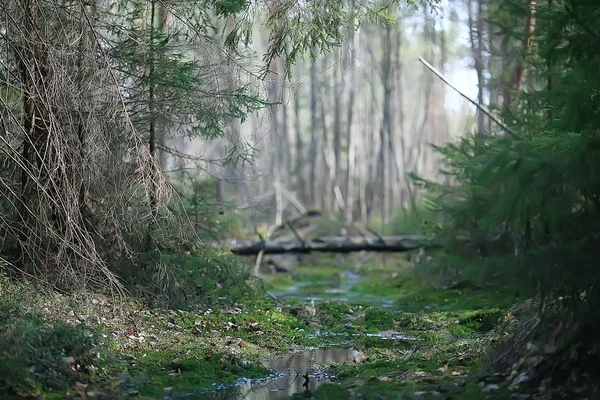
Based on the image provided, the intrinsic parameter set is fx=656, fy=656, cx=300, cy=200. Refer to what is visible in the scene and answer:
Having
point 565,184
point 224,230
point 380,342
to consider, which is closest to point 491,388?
point 565,184

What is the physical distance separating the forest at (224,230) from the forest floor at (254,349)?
1.4 inches

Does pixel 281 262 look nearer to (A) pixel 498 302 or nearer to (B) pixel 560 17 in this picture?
(A) pixel 498 302

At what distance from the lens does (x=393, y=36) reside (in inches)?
1103

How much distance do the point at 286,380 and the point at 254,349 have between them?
145cm

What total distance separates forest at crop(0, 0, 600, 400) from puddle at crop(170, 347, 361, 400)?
1.7 inches

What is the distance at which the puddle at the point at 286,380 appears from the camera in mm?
7168

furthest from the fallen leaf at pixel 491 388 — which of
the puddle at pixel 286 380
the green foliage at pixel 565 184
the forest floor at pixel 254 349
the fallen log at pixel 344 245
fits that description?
the fallen log at pixel 344 245

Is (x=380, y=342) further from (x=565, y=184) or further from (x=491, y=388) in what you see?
(x=565, y=184)

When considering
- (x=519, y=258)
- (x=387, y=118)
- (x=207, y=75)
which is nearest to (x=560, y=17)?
(x=519, y=258)

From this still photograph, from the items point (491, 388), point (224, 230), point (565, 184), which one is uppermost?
point (565, 184)

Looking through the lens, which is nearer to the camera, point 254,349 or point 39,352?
point 39,352

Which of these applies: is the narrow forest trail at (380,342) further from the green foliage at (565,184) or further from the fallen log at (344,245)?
the green foliage at (565,184)

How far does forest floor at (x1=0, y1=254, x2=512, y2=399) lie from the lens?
6.55 meters

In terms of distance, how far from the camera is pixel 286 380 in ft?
25.7
